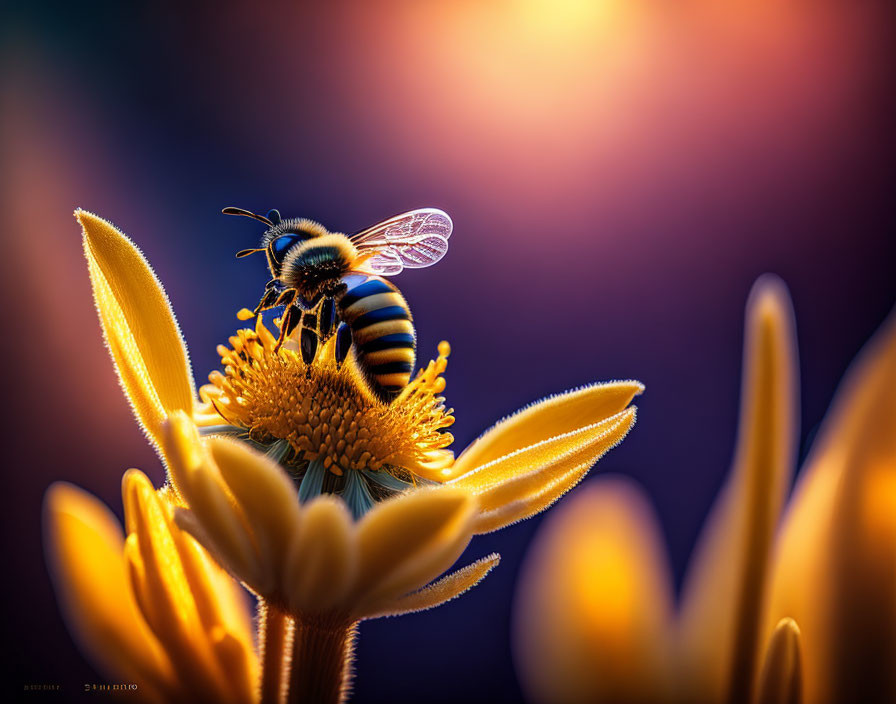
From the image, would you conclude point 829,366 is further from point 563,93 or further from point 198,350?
point 198,350

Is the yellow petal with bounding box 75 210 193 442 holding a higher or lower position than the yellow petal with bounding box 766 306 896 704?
higher

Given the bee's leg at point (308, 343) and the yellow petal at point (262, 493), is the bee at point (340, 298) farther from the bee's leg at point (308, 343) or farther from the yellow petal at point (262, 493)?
the yellow petal at point (262, 493)

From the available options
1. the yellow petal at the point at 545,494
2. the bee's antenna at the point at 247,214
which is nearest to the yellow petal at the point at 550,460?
the yellow petal at the point at 545,494

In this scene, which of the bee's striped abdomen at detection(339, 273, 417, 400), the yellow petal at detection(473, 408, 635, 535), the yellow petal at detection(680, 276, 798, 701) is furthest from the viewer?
the bee's striped abdomen at detection(339, 273, 417, 400)

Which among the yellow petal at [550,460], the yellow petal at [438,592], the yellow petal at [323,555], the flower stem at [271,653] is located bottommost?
the flower stem at [271,653]

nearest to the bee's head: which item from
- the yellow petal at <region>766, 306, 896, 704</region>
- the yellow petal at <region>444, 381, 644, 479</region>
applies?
the yellow petal at <region>444, 381, 644, 479</region>

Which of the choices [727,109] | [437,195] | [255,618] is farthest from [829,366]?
[255,618]

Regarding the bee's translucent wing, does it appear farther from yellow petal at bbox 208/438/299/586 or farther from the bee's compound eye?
yellow petal at bbox 208/438/299/586
